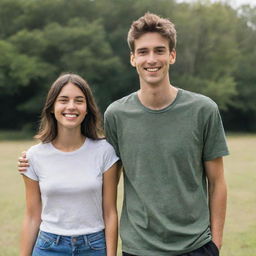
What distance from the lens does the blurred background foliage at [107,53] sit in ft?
132

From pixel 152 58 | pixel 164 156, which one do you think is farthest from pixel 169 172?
pixel 152 58

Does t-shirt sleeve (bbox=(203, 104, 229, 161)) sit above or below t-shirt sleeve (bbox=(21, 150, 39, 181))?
above

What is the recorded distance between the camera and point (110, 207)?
3.39 meters

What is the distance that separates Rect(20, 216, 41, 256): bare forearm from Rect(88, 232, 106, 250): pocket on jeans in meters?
0.41

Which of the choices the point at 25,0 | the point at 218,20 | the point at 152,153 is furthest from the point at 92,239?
the point at 218,20

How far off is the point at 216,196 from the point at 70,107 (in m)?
1.11

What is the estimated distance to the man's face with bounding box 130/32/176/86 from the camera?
3156 millimetres

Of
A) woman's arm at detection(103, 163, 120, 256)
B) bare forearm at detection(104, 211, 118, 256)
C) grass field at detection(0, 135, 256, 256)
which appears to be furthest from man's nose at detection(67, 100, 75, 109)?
grass field at detection(0, 135, 256, 256)

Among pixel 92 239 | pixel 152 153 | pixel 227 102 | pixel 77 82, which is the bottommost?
pixel 227 102

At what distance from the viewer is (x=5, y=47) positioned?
3925 cm

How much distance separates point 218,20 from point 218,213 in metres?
46.9

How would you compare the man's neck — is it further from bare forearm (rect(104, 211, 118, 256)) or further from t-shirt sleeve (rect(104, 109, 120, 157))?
bare forearm (rect(104, 211, 118, 256))

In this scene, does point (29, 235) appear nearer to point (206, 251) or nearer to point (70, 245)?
point (70, 245)

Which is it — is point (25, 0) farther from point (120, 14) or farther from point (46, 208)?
point (46, 208)
